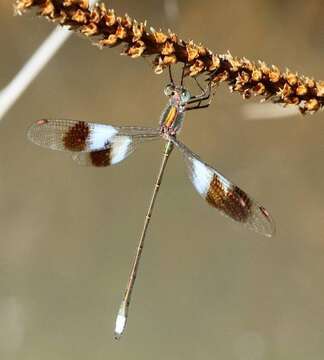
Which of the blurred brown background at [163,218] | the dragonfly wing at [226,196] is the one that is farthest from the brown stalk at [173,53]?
the blurred brown background at [163,218]

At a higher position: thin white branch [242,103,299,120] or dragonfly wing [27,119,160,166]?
thin white branch [242,103,299,120]

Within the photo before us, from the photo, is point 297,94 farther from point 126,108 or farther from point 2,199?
point 2,199

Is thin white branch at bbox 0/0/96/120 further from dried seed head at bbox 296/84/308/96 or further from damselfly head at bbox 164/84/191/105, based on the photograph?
dried seed head at bbox 296/84/308/96

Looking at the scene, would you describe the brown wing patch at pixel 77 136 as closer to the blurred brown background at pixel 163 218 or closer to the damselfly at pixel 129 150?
the damselfly at pixel 129 150

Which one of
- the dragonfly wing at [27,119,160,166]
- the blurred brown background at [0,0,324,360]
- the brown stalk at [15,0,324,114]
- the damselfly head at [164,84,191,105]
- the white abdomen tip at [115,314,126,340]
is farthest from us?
the blurred brown background at [0,0,324,360]

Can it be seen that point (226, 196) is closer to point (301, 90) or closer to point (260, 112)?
point (301, 90)

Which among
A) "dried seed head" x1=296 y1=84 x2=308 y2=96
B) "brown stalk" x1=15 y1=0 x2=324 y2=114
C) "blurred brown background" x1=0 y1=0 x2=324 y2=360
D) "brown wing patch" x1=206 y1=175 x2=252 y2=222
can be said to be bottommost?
"brown stalk" x1=15 y1=0 x2=324 y2=114

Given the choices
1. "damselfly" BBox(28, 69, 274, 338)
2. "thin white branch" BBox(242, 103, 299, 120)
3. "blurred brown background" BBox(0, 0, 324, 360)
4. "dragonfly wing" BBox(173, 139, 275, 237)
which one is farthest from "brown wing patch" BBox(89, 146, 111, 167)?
"thin white branch" BBox(242, 103, 299, 120)
